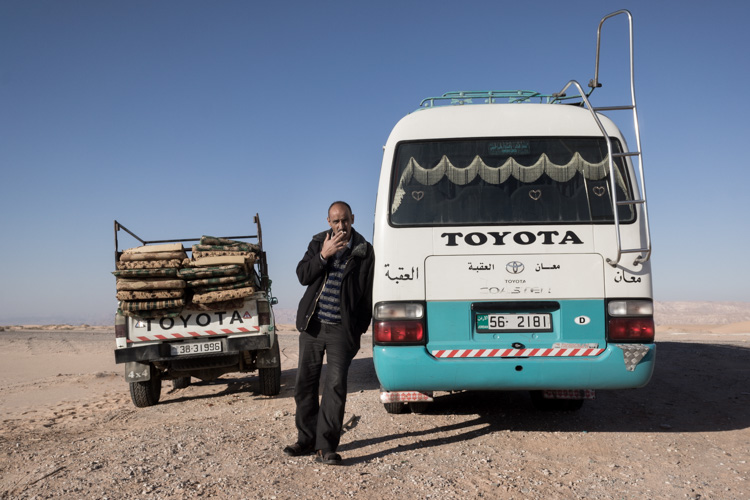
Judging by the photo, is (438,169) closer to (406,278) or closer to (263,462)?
(406,278)

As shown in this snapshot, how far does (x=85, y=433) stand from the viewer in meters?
6.07

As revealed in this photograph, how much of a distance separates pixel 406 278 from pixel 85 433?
150 inches

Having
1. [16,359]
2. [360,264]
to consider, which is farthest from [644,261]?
[16,359]

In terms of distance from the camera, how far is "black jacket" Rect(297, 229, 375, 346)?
4.65 m

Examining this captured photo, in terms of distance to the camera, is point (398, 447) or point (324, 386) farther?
point (398, 447)

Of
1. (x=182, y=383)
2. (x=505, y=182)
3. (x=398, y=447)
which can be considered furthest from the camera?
(x=182, y=383)

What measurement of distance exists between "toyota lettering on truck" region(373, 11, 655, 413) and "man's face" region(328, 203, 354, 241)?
392 millimetres

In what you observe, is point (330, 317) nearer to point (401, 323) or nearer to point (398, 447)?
point (401, 323)

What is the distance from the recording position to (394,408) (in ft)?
20.7

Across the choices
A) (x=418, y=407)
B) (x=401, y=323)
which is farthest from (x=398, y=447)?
(x=418, y=407)

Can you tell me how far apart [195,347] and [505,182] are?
14.5 ft

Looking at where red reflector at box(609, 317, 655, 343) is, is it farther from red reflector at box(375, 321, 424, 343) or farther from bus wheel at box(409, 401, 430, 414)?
bus wheel at box(409, 401, 430, 414)

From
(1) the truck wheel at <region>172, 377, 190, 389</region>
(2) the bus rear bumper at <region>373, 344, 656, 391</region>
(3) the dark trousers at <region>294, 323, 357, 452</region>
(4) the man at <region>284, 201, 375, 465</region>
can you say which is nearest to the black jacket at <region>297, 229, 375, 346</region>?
(4) the man at <region>284, 201, 375, 465</region>

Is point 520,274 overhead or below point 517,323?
overhead
